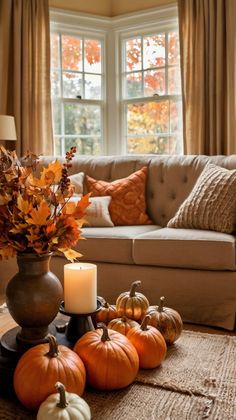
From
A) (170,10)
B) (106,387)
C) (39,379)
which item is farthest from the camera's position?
(170,10)

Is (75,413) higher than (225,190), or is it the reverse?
(225,190)

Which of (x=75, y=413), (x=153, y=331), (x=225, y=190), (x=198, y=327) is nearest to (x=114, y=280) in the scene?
(x=198, y=327)

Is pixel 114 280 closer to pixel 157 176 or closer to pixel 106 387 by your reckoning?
pixel 157 176

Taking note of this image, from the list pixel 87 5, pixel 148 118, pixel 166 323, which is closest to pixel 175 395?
pixel 166 323

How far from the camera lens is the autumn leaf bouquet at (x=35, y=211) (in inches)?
48.6

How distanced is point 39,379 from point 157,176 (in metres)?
2.25

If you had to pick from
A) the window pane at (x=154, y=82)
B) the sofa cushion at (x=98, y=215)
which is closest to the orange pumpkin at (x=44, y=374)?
the sofa cushion at (x=98, y=215)

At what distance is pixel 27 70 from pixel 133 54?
42.3 inches

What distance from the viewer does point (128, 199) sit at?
3168 millimetres

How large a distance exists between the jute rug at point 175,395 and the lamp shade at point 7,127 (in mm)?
2530

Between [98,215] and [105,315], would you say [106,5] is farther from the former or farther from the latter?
[105,315]

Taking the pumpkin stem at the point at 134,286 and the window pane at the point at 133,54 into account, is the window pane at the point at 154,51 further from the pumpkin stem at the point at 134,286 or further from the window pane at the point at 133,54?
the pumpkin stem at the point at 134,286

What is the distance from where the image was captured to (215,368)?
147 cm

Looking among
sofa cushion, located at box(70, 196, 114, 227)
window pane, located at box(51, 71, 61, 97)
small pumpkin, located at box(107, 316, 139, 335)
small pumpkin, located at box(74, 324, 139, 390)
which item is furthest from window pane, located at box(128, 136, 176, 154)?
small pumpkin, located at box(74, 324, 139, 390)
